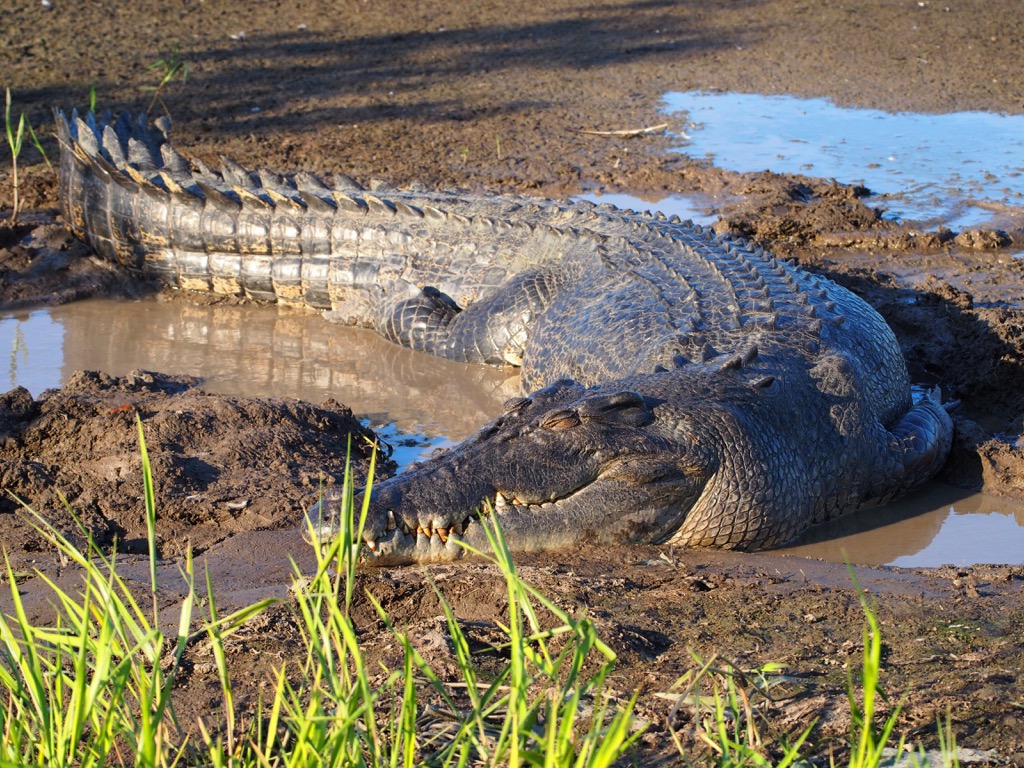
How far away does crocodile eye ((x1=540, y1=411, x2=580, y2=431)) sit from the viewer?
153 inches

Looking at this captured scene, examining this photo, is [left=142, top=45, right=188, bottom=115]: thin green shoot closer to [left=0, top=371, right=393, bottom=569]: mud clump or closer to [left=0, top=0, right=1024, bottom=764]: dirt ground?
[left=0, top=0, right=1024, bottom=764]: dirt ground

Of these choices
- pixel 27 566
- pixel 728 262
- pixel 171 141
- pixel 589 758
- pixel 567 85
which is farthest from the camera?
pixel 567 85

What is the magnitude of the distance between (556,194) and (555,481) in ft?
15.0

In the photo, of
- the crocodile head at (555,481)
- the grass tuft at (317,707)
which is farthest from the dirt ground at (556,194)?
the grass tuft at (317,707)

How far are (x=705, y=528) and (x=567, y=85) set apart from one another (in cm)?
753

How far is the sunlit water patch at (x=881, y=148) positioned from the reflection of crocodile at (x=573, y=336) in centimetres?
270

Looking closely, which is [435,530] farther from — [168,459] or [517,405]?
[168,459]

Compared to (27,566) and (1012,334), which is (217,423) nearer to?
(27,566)

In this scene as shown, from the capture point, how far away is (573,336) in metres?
5.20

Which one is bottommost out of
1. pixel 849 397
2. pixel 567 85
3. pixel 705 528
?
pixel 705 528

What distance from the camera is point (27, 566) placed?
142 inches

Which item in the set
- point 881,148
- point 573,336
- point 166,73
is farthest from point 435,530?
point 166,73

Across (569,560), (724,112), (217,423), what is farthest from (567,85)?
(569,560)

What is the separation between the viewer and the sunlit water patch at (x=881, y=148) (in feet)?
26.2
